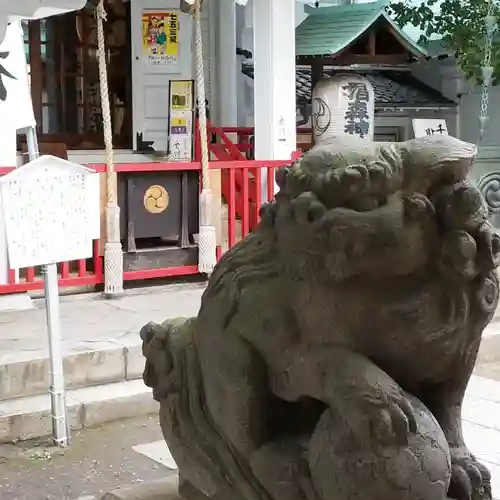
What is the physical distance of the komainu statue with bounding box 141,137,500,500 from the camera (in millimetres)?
1396

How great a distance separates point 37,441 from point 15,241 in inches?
34.9

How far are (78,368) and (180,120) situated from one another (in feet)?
13.5

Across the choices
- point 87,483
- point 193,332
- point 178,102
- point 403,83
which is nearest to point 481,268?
point 193,332

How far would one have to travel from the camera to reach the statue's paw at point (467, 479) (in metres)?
1.53

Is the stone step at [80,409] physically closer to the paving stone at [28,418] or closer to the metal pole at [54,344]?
the paving stone at [28,418]

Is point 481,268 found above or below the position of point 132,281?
above

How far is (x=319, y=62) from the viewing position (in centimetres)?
817

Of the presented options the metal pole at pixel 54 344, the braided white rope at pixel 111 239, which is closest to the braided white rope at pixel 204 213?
the braided white rope at pixel 111 239

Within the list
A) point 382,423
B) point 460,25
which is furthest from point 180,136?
point 382,423

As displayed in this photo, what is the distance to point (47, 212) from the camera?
347 cm

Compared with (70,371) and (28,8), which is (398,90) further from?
(28,8)

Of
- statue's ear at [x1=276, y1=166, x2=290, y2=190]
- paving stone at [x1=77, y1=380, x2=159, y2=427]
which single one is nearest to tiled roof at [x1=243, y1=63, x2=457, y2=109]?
paving stone at [x1=77, y1=380, x2=159, y2=427]

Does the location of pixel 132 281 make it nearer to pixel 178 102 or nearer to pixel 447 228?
pixel 178 102

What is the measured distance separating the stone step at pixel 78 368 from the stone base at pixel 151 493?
1.93 metres
